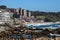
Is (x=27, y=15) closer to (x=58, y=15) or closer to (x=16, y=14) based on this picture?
(x=16, y=14)

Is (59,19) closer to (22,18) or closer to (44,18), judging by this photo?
(44,18)

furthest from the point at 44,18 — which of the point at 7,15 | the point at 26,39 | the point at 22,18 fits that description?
the point at 26,39

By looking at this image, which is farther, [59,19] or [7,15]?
[59,19]

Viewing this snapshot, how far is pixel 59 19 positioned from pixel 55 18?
753 millimetres

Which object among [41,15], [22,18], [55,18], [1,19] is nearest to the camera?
[1,19]

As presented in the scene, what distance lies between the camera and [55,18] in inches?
1784

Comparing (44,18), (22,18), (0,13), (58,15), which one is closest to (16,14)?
(22,18)

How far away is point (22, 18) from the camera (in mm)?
42469

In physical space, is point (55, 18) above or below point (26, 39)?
below

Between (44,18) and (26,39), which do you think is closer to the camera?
(26,39)

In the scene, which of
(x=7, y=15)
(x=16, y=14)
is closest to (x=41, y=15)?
(x=16, y=14)

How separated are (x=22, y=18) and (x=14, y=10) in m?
3.84

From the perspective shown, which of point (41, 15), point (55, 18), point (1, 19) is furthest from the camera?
point (41, 15)

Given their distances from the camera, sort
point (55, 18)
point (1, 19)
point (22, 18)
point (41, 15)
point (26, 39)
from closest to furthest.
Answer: point (26, 39) → point (1, 19) → point (22, 18) → point (55, 18) → point (41, 15)
